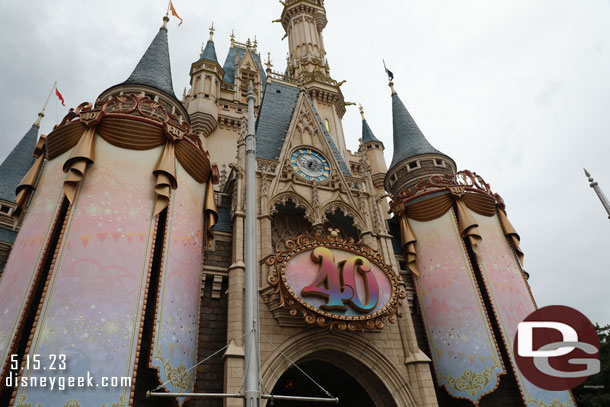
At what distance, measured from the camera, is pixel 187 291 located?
1409 cm

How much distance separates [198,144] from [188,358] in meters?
8.83

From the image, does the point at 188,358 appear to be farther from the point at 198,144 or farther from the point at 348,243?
the point at 198,144

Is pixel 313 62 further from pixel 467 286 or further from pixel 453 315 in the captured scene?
pixel 453 315

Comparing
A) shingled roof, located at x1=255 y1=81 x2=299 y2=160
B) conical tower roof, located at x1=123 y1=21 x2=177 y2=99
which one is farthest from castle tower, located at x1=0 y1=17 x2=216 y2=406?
shingled roof, located at x1=255 y1=81 x2=299 y2=160

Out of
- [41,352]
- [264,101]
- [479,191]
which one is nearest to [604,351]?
[479,191]

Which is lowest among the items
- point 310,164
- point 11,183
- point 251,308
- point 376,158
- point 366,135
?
point 251,308

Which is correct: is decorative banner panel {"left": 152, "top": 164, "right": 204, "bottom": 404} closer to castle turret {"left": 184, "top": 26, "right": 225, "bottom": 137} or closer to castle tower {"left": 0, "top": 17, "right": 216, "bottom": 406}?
castle tower {"left": 0, "top": 17, "right": 216, "bottom": 406}

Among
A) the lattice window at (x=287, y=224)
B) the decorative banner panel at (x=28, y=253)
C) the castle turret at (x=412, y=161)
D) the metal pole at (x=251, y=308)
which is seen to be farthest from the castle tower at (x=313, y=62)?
the metal pole at (x=251, y=308)

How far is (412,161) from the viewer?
83.6 feet

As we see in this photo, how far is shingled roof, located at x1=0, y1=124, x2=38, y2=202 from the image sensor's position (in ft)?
72.8

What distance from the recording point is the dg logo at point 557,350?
53.4 ft

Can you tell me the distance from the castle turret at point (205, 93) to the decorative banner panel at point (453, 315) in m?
16.2

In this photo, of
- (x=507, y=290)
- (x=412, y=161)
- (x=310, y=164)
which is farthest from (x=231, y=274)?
(x=412, y=161)

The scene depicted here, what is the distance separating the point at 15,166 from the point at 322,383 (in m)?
22.3
